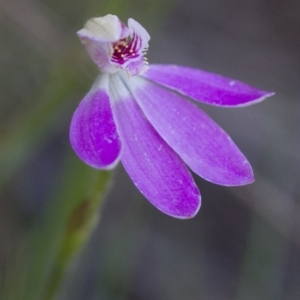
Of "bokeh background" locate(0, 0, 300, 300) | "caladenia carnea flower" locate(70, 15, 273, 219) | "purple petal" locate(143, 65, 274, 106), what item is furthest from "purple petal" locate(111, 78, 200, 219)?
"bokeh background" locate(0, 0, 300, 300)

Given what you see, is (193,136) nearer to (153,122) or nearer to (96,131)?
(153,122)

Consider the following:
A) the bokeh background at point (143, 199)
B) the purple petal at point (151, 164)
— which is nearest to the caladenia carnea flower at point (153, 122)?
the purple petal at point (151, 164)

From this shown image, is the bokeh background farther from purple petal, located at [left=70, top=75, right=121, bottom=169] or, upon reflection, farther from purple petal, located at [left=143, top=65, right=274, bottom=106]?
purple petal, located at [left=70, top=75, right=121, bottom=169]

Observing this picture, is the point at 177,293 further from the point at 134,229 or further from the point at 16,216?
the point at 16,216

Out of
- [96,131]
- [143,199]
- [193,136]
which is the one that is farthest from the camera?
[143,199]

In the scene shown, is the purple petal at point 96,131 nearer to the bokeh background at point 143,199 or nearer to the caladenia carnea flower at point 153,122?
the caladenia carnea flower at point 153,122

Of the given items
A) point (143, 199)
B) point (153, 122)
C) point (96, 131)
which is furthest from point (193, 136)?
point (143, 199)
